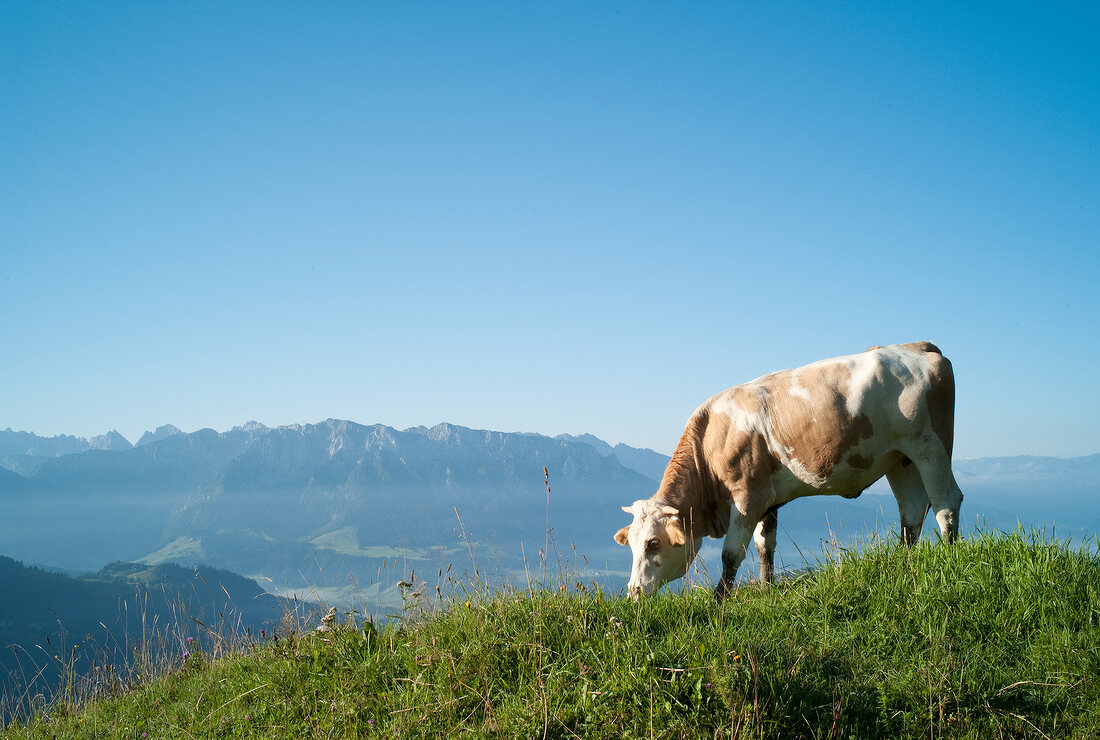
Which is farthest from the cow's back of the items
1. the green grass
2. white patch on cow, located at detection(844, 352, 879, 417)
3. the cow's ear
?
the green grass

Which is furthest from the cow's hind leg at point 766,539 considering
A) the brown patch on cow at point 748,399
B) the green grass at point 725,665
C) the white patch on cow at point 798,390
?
the green grass at point 725,665

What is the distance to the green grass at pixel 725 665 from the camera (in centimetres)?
416

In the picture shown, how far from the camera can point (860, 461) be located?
8.12m

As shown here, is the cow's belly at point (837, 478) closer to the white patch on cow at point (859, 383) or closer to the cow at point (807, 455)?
the cow at point (807, 455)

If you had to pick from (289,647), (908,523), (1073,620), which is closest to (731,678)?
(1073,620)

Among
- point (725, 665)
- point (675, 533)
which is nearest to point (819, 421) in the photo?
point (675, 533)

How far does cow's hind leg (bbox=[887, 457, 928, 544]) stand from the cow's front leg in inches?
79.1

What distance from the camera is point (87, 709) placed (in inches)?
300

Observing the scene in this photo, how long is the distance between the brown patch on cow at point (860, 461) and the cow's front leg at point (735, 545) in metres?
1.36

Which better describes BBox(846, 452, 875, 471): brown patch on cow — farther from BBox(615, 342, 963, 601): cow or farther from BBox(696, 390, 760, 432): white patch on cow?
BBox(696, 390, 760, 432): white patch on cow

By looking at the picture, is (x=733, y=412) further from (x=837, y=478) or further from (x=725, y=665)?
(x=725, y=665)

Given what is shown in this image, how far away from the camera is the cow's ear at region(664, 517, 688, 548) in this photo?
7996 mm

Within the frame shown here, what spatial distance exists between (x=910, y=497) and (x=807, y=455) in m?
1.62

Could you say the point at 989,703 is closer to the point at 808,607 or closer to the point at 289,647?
the point at 808,607
